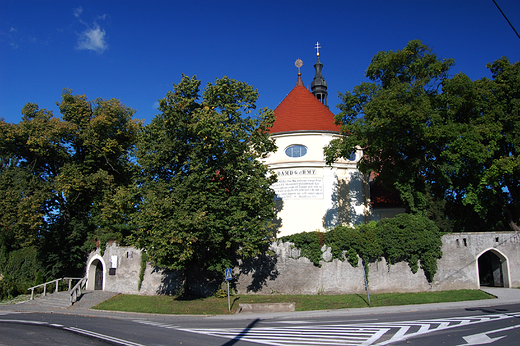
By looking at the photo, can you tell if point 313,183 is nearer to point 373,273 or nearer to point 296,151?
point 296,151

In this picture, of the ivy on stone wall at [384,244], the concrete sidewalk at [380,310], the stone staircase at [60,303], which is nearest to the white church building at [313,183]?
the ivy on stone wall at [384,244]

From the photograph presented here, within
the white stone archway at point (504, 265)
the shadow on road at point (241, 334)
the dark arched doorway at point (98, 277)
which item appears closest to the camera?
the shadow on road at point (241, 334)

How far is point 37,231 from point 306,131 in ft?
71.9

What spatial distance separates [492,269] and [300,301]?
13.8 meters

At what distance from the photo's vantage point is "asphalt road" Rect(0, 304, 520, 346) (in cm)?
1070

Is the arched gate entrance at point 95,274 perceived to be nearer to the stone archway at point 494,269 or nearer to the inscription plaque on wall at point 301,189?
the inscription plaque on wall at point 301,189

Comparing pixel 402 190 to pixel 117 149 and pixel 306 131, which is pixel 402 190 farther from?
pixel 117 149

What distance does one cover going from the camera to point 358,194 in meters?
29.2

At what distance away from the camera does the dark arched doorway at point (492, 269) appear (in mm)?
22438

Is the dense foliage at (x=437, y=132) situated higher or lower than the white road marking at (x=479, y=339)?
higher

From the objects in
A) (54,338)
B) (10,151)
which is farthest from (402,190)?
(10,151)

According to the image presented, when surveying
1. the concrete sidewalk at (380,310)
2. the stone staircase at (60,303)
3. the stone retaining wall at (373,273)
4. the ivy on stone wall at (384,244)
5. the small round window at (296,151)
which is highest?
the small round window at (296,151)

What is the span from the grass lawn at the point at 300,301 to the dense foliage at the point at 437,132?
18.3ft

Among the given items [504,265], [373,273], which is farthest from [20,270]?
[504,265]
